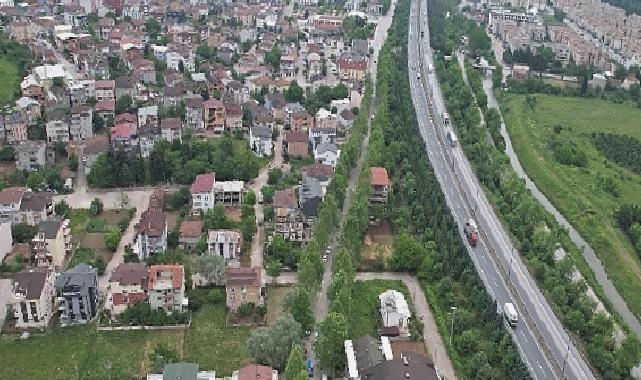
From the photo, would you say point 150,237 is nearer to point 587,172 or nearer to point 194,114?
point 194,114

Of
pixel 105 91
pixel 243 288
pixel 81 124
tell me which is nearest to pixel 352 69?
pixel 105 91

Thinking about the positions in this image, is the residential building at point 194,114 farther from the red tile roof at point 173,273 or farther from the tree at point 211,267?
the red tile roof at point 173,273

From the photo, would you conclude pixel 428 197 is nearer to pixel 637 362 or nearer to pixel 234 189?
pixel 234 189

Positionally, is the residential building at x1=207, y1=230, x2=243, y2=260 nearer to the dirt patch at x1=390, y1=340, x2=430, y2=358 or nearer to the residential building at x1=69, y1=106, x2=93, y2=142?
the dirt patch at x1=390, y1=340, x2=430, y2=358

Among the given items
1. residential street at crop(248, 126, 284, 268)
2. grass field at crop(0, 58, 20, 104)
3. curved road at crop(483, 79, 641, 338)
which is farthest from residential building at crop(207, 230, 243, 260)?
grass field at crop(0, 58, 20, 104)

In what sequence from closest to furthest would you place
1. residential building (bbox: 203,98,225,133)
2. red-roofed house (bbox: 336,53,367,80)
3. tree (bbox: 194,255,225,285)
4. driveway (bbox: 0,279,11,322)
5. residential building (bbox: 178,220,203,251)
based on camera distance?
driveway (bbox: 0,279,11,322) → tree (bbox: 194,255,225,285) → residential building (bbox: 178,220,203,251) → residential building (bbox: 203,98,225,133) → red-roofed house (bbox: 336,53,367,80)

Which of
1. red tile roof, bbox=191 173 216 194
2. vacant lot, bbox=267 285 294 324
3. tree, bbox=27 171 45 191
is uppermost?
red tile roof, bbox=191 173 216 194

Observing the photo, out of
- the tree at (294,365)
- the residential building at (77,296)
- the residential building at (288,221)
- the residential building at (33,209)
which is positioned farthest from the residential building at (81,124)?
the tree at (294,365)
